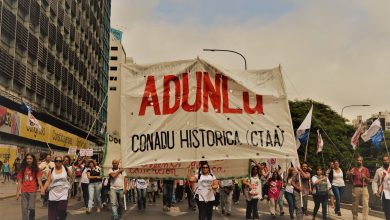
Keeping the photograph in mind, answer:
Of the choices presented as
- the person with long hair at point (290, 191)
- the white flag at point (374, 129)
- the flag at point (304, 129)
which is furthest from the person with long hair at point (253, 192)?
the white flag at point (374, 129)

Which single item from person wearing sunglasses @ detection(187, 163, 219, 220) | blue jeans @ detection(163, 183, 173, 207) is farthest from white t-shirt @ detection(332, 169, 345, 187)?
person wearing sunglasses @ detection(187, 163, 219, 220)

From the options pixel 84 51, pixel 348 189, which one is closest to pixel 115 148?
Result: pixel 348 189

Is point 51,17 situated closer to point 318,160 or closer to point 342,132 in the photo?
point 318,160

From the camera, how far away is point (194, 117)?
8422 millimetres

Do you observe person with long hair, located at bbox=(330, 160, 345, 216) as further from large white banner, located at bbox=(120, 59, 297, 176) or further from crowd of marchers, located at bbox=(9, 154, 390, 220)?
large white banner, located at bbox=(120, 59, 297, 176)

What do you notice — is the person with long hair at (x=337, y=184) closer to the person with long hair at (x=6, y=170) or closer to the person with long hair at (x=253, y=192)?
the person with long hair at (x=253, y=192)

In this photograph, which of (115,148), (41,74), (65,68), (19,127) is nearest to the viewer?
(115,148)

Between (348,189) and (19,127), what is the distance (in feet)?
79.1

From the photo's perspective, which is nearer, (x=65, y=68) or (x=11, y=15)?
(x=11, y=15)

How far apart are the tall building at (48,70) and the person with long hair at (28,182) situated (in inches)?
382

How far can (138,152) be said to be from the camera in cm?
840

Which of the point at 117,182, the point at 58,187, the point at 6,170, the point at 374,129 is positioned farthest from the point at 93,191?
the point at 6,170

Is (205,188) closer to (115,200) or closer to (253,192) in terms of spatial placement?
(115,200)

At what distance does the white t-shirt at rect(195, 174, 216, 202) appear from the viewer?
31.5 ft
